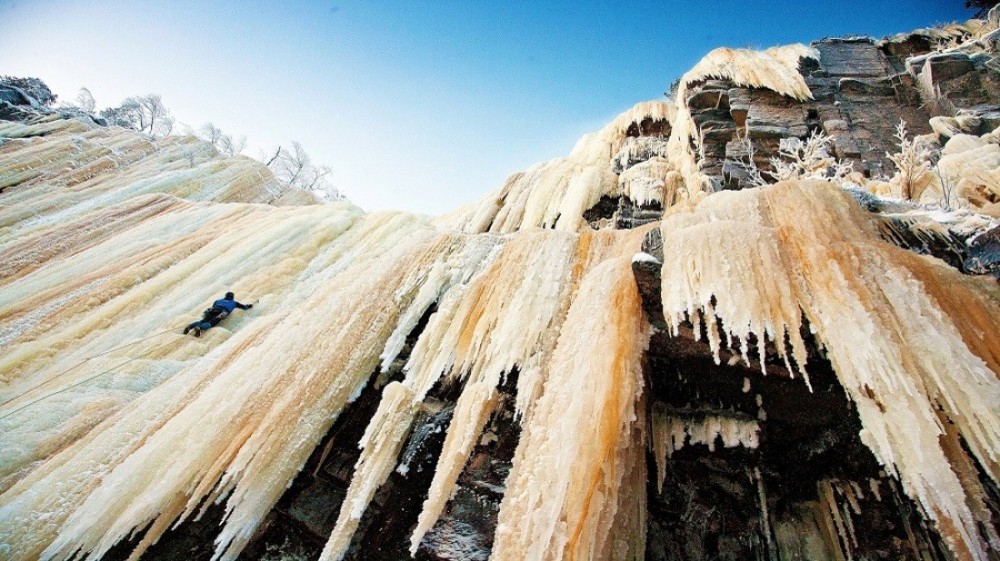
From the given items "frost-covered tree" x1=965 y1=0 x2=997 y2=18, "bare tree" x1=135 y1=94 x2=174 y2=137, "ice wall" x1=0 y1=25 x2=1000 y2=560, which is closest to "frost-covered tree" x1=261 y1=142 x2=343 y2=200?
"bare tree" x1=135 y1=94 x2=174 y2=137

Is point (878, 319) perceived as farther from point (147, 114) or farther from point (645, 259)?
point (147, 114)

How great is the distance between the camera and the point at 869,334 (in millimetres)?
2332

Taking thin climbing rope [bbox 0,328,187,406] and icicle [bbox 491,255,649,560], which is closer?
icicle [bbox 491,255,649,560]

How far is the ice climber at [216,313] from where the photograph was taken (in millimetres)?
4766

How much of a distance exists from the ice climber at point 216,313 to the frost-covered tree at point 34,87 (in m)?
20.9

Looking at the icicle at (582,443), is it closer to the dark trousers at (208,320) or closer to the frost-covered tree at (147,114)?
the dark trousers at (208,320)

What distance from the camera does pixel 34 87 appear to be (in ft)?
58.7

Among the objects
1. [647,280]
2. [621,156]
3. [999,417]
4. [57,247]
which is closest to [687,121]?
[621,156]

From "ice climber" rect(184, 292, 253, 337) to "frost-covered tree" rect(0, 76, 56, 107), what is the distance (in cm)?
2087

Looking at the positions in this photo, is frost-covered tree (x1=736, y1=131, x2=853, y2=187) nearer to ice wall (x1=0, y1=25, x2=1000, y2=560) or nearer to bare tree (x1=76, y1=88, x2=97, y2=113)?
ice wall (x1=0, y1=25, x2=1000, y2=560)

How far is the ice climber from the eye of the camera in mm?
4766

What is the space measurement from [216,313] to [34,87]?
23692mm

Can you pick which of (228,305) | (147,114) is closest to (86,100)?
(147,114)

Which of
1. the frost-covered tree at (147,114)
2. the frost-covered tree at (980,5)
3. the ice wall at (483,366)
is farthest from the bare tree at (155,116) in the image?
the frost-covered tree at (980,5)
